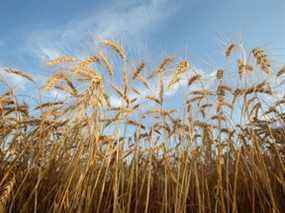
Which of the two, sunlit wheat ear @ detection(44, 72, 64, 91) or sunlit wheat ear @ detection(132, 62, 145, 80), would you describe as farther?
sunlit wheat ear @ detection(132, 62, 145, 80)

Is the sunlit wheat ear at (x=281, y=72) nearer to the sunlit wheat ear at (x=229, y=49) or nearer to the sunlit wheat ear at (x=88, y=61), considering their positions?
the sunlit wheat ear at (x=229, y=49)

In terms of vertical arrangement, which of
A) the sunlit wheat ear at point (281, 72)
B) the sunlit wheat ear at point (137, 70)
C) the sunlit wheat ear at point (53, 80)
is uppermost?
the sunlit wheat ear at point (281, 72)

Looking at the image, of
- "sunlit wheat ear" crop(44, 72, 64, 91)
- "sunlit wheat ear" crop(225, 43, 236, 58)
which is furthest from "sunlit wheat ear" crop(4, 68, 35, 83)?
"sunlit wheat ear" crop(225, 43, 236, 58)

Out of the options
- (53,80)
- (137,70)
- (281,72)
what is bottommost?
(53,80)

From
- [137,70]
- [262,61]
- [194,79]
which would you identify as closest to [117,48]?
[137,70]

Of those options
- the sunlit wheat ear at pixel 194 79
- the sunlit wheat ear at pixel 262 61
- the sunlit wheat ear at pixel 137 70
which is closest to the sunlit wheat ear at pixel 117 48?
the sunlit wheat ear at pixel 137 70

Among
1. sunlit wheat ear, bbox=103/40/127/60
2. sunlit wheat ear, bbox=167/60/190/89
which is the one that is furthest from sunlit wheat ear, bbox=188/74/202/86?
sunlit wheat ear, bbox=103/40/127/60

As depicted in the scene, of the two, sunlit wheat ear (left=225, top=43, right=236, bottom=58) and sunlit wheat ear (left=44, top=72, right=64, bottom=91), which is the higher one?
sunlit wheat ear (left=225, top=43, right=236, bottom=58)

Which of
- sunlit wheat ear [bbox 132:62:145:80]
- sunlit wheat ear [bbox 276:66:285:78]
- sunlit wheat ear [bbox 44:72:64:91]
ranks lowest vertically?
sunlit wheat ear [bbox 44:72:64:91]

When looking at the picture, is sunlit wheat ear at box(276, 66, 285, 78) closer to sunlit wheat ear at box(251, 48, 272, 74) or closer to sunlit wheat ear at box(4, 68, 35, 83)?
sunlit wheat ear at box(251, 48, 272, 74)

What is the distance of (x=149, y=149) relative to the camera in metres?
2.79

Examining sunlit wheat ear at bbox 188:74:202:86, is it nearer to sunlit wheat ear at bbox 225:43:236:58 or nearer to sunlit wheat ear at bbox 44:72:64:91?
sunlit wheat ear at bbox 225:43:236:58

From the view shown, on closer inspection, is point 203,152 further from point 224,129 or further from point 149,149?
point 149,149

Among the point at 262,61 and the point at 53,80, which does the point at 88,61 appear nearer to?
the point at 53,80
